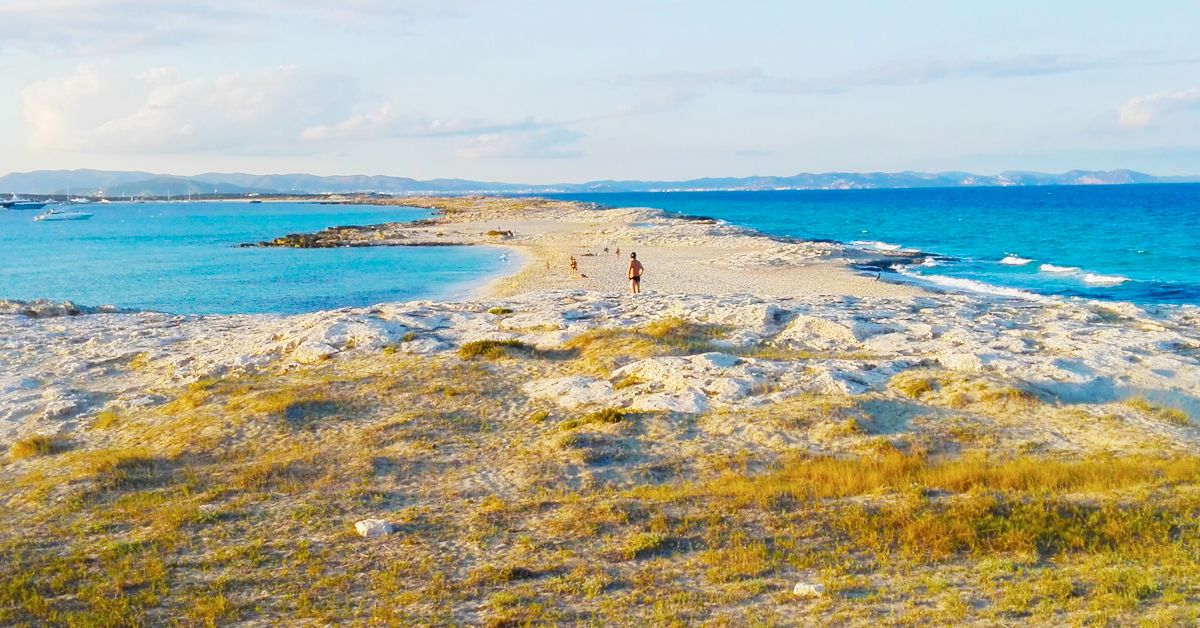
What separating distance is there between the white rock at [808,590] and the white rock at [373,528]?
5.53 metres

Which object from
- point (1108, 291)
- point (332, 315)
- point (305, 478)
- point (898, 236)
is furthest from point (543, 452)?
point (898, 236)

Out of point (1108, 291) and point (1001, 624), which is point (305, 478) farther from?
point (1108, 291)

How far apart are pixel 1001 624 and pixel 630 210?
357ft

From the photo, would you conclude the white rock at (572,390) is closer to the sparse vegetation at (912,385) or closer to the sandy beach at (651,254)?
the sparse vegetation at (912,385)

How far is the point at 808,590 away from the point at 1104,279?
4964cm

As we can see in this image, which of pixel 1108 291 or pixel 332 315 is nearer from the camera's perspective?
pixel 332 315

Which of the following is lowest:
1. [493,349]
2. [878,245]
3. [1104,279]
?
[1104,279]


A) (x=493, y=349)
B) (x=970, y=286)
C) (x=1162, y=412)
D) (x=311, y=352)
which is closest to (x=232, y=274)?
(x=311, y=352)

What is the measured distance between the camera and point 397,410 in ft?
60.2

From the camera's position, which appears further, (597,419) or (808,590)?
(597,419)

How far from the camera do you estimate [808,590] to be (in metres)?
9.91

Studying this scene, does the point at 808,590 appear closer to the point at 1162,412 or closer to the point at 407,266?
the point at 1162,412

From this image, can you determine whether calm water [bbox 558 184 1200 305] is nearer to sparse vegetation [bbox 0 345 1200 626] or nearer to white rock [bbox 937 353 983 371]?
white rock [bbox 937 353 983 371]

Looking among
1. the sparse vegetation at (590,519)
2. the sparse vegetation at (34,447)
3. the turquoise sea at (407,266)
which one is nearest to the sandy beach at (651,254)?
the turquoise sea at (407,266)
